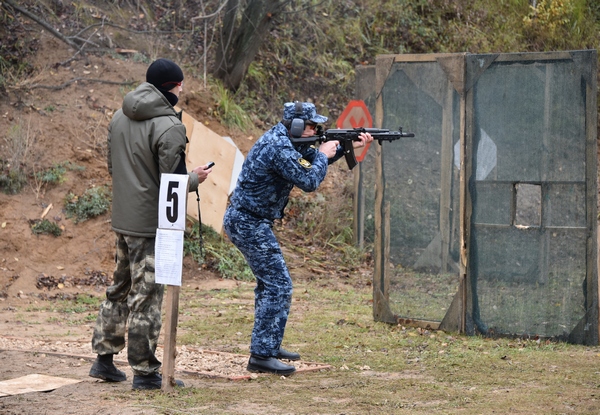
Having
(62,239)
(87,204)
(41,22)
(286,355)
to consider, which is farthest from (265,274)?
(41,22)

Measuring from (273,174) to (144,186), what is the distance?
1.13 metres

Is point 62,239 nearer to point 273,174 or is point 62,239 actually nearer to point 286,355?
point 286,355

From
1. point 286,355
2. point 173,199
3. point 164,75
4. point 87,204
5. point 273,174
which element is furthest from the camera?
point 87,204

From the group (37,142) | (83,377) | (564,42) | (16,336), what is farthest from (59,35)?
(564,42)

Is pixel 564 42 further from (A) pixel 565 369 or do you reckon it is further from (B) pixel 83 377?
(B) pixel 83 377

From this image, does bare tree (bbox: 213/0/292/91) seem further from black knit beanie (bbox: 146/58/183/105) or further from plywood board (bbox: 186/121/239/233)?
black knit beanie (bbox: 146/58/183/105)

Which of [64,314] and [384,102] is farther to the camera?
[64,314]

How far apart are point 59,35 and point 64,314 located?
256 inches

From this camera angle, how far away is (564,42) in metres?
21.5

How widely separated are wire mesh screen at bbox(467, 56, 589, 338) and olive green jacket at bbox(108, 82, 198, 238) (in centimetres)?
355

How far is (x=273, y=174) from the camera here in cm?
654

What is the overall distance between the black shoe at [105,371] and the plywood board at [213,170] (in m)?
6.61

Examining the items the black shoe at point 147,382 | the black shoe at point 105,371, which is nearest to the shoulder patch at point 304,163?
the black shoe at point 147,382

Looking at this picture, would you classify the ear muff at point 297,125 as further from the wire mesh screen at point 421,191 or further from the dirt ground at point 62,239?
the wire mesh screen at point 421,191
